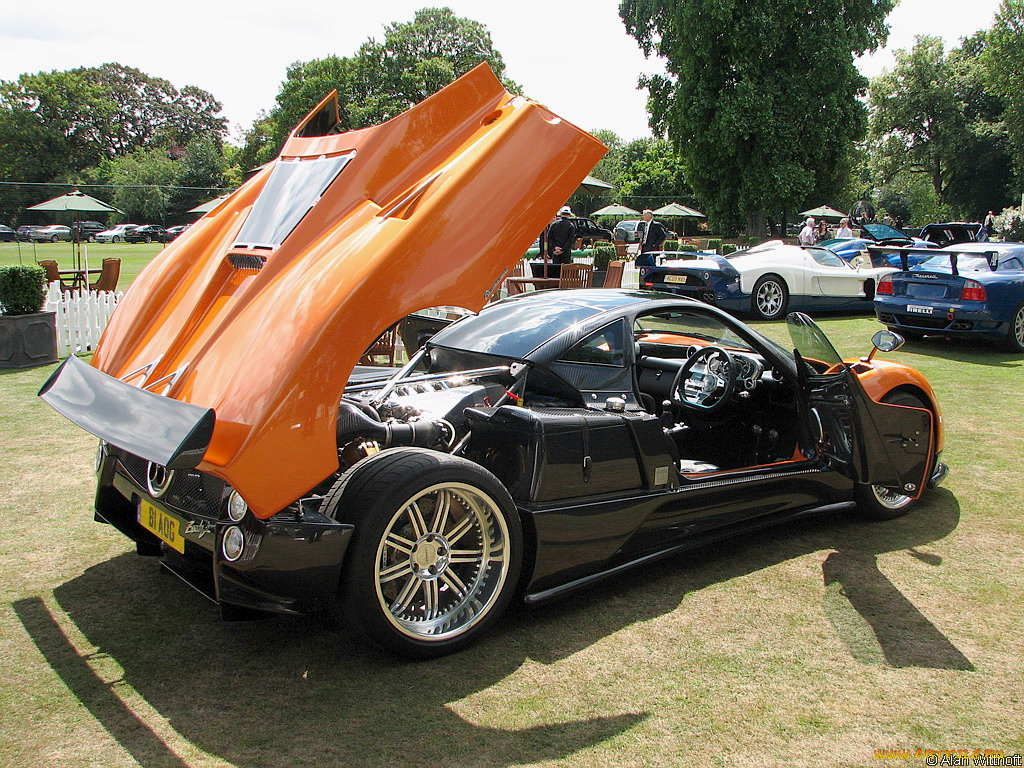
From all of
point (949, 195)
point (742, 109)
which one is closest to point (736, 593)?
point (742, 109)

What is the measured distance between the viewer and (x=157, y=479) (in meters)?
3.34

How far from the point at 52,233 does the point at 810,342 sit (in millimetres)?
47958

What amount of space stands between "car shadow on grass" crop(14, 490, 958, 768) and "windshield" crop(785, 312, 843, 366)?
107 centimetres

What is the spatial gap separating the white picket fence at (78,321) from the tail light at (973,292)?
35.6 feet

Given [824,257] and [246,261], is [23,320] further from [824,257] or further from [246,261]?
[824,257]

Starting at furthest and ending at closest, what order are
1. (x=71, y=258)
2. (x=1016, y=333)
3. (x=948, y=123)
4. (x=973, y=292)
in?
1. (x=948, y=123)
2. (x=71, y=258)
3. (x=1016, y=333)
4. (x=973, y=292)

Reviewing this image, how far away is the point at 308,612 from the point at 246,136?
78135 mm

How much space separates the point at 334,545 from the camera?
9.50 feet

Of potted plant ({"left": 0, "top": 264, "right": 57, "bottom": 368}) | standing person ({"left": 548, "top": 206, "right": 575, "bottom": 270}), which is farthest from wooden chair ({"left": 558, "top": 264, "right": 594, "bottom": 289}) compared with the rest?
potted plant ({"left": 0, "top": 264, "right": 57, "bottom": 368})

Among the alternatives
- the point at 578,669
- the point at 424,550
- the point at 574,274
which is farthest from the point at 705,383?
the point at 574,274

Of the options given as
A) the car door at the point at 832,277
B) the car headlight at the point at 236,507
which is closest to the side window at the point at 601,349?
the car headlight at the point at 236,507

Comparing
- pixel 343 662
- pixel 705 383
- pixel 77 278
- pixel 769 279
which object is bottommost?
pixel 343 662

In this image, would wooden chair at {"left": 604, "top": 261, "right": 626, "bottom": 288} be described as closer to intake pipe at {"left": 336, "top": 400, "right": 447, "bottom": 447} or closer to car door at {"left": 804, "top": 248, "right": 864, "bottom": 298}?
car door at {"left": 804, "top": 248, "right": 864, "bottom": 298}

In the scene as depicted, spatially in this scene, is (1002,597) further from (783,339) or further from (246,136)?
(246,136)
